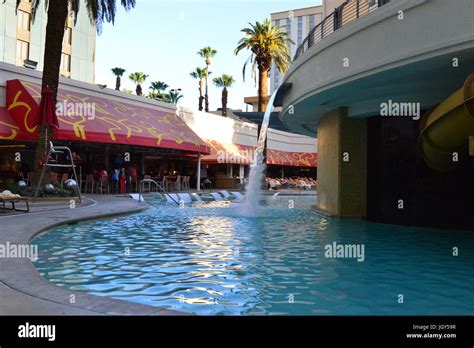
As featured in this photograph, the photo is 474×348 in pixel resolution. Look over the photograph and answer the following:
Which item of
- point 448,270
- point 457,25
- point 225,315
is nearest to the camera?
point 225,315

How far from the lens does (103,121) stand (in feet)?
77.5

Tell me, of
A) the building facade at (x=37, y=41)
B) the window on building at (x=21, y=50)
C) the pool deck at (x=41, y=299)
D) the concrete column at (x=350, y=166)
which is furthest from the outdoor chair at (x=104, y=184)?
the window on building at (x=21, y=50)

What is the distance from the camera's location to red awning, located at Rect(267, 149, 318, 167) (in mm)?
44688

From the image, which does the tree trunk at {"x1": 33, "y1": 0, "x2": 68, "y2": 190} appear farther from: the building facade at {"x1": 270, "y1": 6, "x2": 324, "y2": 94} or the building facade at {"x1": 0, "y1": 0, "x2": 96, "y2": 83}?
the building facade at {"x1": 270, "y1": 6, "x2": 324, "y2": 94}

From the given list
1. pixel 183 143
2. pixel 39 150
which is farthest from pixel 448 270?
pixel 183 143

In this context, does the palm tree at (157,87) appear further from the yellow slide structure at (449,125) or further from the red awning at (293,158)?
the yellow slide structure at (449,125)

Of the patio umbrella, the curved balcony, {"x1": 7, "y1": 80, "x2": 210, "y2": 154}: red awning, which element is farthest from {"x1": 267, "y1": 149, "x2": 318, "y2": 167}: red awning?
the curved balcony

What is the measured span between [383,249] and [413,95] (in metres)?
5.39

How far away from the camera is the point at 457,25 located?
768cm

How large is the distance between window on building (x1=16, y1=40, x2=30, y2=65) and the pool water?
40508 millimetres

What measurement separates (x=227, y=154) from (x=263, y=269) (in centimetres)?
3024

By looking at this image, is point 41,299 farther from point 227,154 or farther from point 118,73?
point 118,73

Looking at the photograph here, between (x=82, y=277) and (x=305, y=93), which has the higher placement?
(x=305, y=93)
